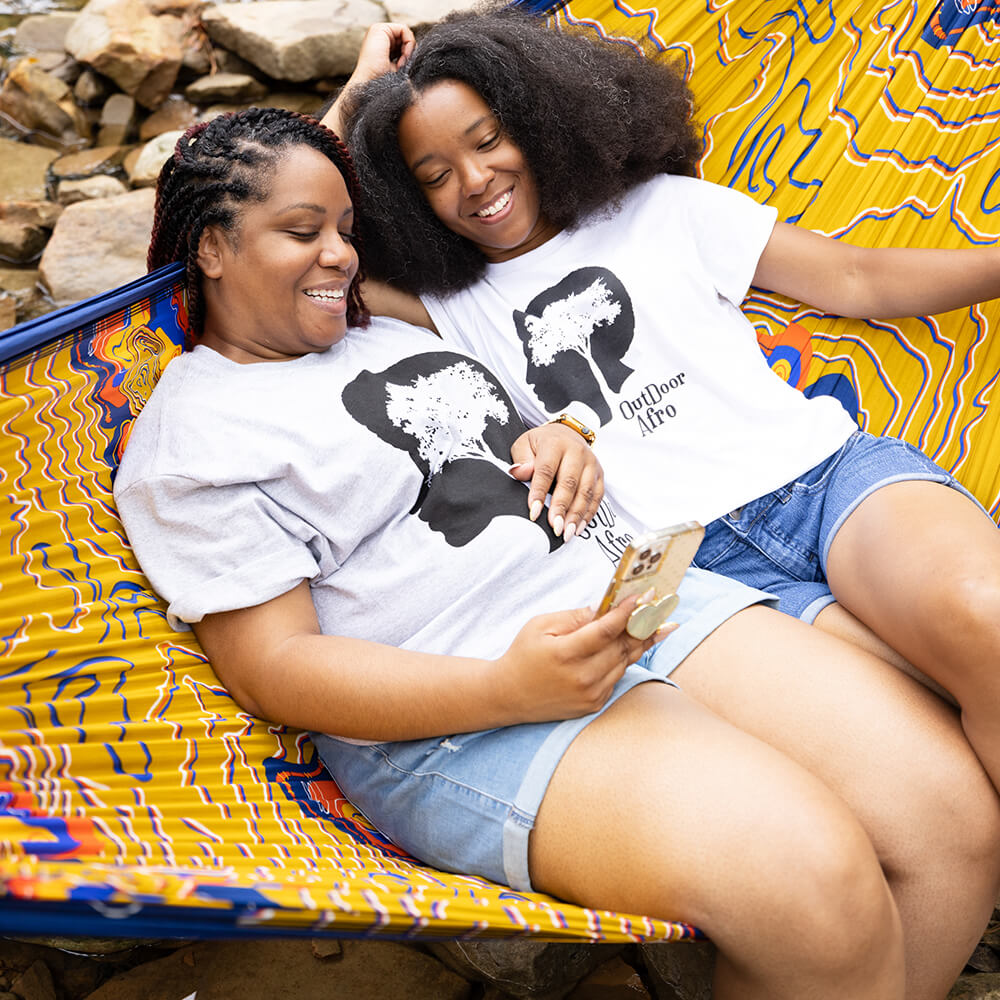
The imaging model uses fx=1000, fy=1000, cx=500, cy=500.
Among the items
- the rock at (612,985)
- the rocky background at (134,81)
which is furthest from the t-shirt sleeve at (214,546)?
the rocky background at (134,81)

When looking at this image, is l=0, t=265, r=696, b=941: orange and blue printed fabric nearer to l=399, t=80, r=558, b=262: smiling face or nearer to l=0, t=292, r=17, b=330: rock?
l=399, t=80, r=558, b=262: smiling face

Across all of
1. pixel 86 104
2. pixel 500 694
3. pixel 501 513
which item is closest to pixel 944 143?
pixel 501 513

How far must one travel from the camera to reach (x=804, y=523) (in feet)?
5.50

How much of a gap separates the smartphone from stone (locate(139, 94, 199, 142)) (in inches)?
176

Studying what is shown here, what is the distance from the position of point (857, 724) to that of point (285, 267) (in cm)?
105

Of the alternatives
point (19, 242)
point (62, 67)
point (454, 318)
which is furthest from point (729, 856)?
point (62, 67)

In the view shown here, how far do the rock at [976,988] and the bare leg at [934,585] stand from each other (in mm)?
443

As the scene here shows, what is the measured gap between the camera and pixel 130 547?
144 centimetres

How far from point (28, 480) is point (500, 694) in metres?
0.72

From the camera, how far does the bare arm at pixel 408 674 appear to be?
3.92 feet

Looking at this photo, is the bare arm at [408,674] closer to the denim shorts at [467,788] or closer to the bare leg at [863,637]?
the denim shorts at [467,788]

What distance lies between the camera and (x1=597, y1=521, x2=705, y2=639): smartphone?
3.60 ft

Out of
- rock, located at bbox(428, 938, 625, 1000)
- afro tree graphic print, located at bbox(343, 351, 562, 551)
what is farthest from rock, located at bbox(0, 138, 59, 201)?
rock, located at bbox(428, 938, 625, 1000)

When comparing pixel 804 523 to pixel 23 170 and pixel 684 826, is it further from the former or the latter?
pixel 23 170
